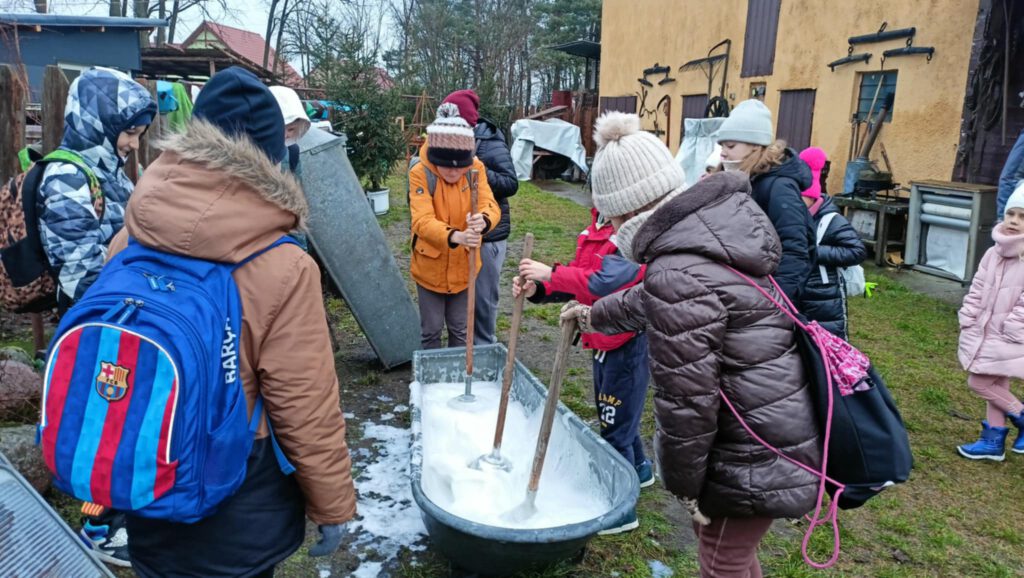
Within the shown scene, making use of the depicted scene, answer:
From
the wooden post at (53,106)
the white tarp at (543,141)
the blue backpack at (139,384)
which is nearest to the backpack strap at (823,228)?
the blue backpack at (139,384)

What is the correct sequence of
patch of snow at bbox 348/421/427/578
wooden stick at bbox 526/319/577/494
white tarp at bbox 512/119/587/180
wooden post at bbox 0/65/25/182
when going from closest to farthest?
wooden stick at bbox 526/319/577/494
patch of snow at bbox 348/421/427/578
wooden post at bbox 0/65/25/182
white tarp at bbox 512/119/587/180

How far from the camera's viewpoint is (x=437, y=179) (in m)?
4.25

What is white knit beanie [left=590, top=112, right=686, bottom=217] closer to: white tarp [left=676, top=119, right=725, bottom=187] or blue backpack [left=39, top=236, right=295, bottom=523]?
blue backpack [left=39, top=236, right=295, bottom=523]

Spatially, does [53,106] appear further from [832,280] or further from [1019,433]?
[1019,433]

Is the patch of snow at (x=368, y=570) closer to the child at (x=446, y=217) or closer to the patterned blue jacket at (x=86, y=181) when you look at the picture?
the patterned blue jacket at (x=86, y=181)

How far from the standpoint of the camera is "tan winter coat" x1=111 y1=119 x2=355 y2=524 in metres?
1.42

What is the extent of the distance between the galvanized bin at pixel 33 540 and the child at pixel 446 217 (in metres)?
2.74

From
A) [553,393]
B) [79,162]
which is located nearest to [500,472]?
[553,393]

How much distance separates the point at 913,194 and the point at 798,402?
7.49m

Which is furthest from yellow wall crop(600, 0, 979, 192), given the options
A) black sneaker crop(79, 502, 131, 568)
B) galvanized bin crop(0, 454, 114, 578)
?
galvanized bin crop(0, 454, 114, 578)

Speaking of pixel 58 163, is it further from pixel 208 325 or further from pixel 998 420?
pixel 998 420

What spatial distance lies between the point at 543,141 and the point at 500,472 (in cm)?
1586

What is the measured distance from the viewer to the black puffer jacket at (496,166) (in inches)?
185

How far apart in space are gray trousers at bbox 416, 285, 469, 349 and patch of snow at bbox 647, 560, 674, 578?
2.08m
